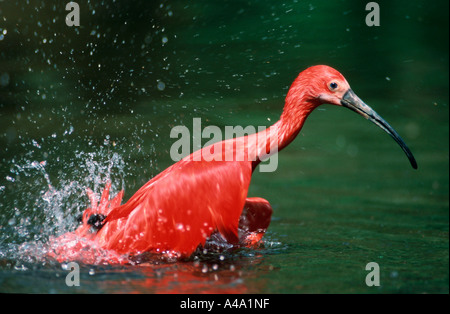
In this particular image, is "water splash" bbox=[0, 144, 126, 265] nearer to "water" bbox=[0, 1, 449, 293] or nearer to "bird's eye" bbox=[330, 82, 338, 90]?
"water" bbox=[0, 1, 449, 293]

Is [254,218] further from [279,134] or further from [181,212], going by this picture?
[181,212]

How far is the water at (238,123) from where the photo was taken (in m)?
4.04

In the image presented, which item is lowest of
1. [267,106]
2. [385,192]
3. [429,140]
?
[385,192]

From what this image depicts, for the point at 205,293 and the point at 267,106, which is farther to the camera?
the point at 267,106

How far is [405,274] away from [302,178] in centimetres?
287

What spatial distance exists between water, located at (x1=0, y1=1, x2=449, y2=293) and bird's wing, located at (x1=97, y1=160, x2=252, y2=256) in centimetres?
16

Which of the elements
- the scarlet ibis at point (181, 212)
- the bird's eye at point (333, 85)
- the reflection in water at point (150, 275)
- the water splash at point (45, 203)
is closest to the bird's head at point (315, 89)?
the bird's eye at point (333, 85)

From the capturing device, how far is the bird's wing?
13.5 ft

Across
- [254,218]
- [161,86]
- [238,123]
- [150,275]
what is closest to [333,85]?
[254,218]

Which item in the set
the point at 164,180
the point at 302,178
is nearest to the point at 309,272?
the point at 164,180

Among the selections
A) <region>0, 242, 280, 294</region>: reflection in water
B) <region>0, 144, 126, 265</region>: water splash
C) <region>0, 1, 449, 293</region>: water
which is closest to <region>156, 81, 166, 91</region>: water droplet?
<region>0, 1, 449, 293</region>: water

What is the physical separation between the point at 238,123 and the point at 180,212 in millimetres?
3680
